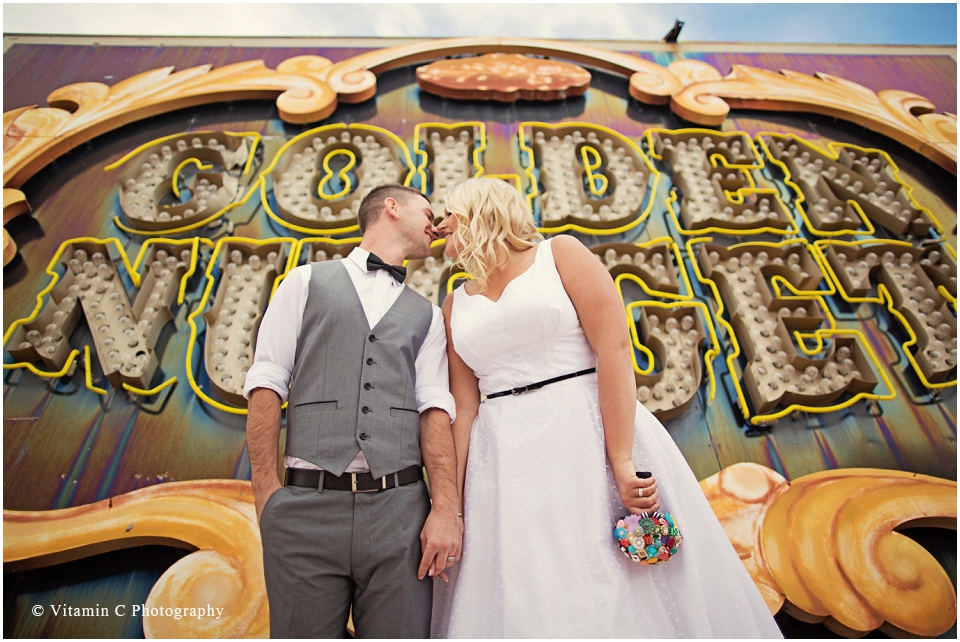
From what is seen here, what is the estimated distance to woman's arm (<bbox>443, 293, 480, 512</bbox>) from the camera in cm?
218

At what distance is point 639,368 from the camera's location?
3.59 meters

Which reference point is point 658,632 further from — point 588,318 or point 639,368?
point 639,368

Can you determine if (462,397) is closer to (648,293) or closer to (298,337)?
(298,337)

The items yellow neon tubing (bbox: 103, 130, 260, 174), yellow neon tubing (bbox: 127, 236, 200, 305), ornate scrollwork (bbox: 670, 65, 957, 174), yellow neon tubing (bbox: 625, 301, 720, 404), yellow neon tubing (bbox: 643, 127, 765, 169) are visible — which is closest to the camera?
yellow neon tubing (bbox: 625, 301, 720, 404)

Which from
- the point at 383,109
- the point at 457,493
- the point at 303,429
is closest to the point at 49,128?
the point at 383,109

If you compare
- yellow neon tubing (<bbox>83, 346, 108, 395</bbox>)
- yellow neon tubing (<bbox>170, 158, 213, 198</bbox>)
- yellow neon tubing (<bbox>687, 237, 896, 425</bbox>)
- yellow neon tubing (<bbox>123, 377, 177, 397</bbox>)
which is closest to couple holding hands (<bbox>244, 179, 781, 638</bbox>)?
yellow neon tubing (<bbox>687, 237, 896, 425</bbox>)

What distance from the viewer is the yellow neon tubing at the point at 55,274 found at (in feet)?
12.1

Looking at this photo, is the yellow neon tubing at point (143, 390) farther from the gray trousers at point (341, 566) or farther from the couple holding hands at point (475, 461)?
the gray trousers at point (341, 566)

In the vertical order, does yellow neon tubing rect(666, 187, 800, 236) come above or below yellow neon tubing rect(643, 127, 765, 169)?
below

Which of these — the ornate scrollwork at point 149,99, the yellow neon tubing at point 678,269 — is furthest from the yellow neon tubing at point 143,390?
the yellow neon tubing at point 678,269

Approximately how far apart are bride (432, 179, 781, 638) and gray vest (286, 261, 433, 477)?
0.25 meters

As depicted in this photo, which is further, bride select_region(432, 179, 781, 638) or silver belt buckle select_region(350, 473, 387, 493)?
silver belt buckle select_region(350, 473, 387, 493)

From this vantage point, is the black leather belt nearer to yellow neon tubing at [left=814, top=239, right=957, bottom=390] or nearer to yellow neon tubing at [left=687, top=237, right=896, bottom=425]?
yellow neon tubing at [left=687, top=237, right=896, bottom=425]

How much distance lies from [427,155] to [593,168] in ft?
4.36
